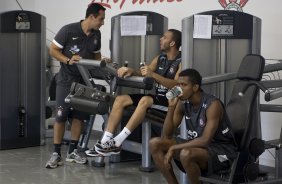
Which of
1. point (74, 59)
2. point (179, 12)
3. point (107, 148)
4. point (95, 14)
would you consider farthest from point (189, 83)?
point (179, 12)

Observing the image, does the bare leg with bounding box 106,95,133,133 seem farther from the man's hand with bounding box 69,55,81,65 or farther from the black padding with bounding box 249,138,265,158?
the black padding with bounding box 249,138,265,158

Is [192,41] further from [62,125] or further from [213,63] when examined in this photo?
[62,125]

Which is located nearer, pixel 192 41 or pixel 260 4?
pixel 192 41

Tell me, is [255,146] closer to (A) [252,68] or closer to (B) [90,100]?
(A) [252,68]

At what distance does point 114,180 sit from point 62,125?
1.04m

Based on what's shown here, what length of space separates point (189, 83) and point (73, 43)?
200cm

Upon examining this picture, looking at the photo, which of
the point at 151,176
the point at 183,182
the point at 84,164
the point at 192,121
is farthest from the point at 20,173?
the point at 192,121

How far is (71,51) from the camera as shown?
589 cm

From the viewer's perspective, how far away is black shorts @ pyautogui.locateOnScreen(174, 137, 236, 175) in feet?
13.4

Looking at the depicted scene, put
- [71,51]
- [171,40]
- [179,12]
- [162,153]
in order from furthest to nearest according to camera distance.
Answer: [179,12] → [71,51] → [171,40] → [162,153]

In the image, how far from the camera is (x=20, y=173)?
217 inches

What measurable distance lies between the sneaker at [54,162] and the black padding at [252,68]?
237cm

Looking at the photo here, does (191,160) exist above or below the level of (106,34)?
below

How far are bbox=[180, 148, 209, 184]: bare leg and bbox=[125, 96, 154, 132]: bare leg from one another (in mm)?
1160
